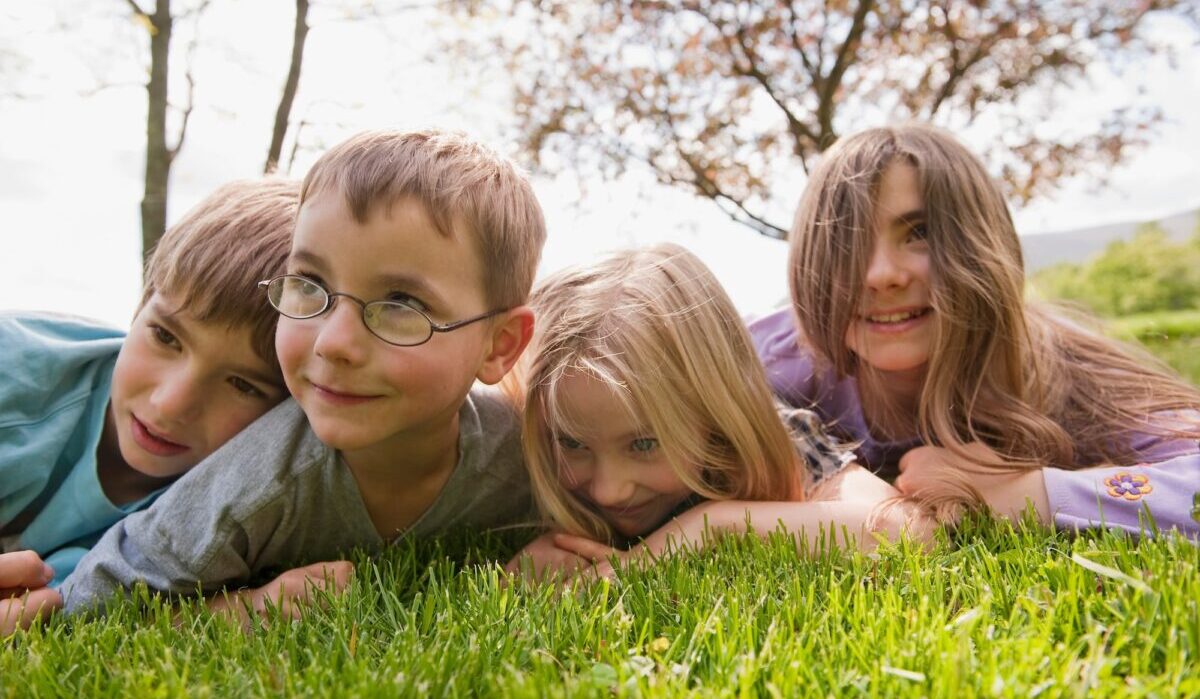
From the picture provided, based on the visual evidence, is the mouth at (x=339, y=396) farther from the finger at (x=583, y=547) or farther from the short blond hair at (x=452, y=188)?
the finger at (x=583, y=547)

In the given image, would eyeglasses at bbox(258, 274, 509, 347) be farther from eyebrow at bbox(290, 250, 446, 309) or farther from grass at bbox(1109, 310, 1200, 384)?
grass at bbox(1109, 310, 1200, 384)

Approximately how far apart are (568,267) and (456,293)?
0.71 m

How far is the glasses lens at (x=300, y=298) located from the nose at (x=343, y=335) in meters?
0.05

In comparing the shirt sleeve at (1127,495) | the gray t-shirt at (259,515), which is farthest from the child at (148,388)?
the shirt sleeve at (1127,495)

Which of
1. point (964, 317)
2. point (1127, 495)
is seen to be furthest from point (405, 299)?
point (1127, 495)

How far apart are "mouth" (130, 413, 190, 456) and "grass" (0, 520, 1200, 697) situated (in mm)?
691

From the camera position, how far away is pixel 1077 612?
1.65m

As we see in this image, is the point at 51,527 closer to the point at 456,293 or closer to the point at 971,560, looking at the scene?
the point at 456,293

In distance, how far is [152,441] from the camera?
2.82m

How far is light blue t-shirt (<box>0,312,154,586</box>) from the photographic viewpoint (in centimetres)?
288

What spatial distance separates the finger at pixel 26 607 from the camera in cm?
217

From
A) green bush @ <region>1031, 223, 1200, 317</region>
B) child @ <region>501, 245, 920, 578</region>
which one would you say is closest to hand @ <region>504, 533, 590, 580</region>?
child @ <region>501, 245, 920, 578</region>

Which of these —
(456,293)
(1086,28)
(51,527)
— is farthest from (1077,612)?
(1086,28)

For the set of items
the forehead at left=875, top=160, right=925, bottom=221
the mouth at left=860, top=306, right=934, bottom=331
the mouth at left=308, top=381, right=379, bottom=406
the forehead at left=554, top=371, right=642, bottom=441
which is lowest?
the forehead at left=554, top=371, right=642, bottom=441
